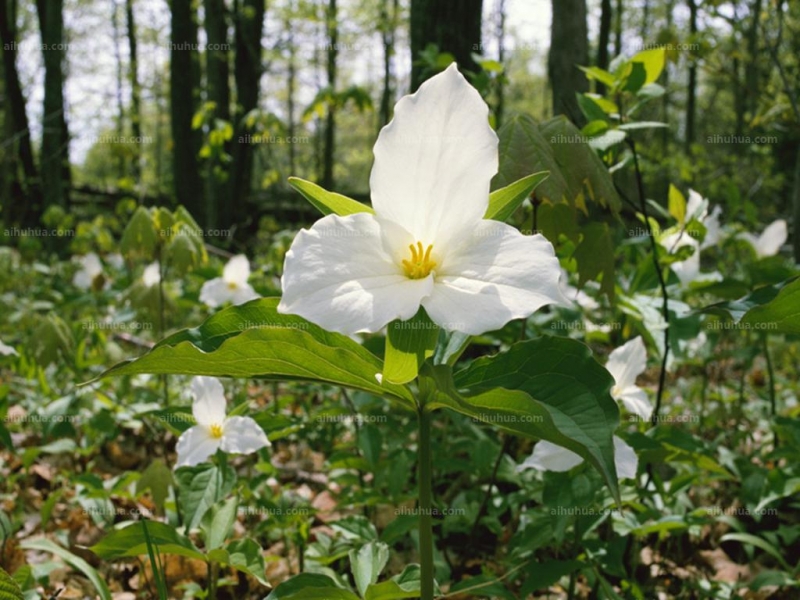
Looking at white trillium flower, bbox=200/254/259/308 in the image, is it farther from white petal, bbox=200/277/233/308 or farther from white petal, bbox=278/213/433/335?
white petal, bbox=278/213/433/335

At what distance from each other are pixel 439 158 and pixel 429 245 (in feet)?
0.45

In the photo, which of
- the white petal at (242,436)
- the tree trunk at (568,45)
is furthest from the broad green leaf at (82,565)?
the tree trunk at (568,45)

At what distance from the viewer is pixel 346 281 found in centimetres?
91

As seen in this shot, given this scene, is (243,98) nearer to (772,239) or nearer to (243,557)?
(772,239)

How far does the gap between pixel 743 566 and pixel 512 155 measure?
1603 millimetres

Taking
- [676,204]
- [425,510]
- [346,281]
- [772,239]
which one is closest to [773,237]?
[772,239]

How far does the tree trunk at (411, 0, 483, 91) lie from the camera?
3.25 metres

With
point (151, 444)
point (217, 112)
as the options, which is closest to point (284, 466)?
point (151, 444)

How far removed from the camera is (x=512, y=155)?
1.44 meters

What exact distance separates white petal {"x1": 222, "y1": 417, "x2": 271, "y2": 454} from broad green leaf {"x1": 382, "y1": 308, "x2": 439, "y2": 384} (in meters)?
0.77

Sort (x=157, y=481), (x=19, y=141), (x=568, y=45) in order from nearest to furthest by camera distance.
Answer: (x=157, y=481) < (x=568, y=45) < (x=19, y=141)

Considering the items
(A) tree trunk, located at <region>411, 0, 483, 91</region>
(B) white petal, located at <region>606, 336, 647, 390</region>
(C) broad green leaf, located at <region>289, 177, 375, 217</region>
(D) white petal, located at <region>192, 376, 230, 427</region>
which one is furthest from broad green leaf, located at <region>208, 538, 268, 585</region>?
(A) tree trunk, located at <region>411, 0, 483, 91</region>

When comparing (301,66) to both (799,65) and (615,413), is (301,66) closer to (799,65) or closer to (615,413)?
(799,65)

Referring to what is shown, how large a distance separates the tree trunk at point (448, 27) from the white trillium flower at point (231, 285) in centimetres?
133
